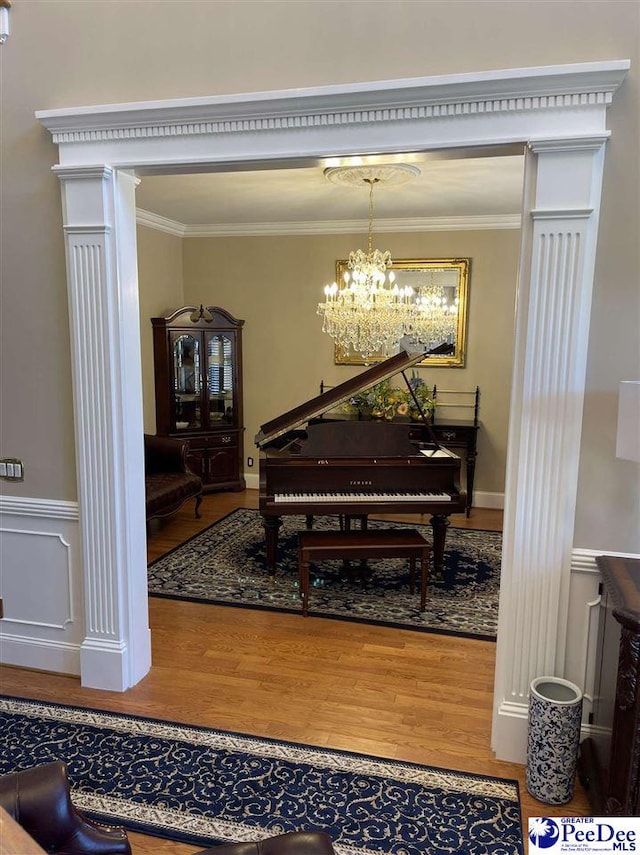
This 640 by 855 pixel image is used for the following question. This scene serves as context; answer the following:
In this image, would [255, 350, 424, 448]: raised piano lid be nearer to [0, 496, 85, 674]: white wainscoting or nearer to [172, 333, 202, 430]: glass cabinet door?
[0, 496, 85, 674]: white wainscoting

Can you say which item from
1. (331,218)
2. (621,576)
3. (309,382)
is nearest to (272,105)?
(621,576)

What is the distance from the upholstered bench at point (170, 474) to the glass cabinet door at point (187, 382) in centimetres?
69

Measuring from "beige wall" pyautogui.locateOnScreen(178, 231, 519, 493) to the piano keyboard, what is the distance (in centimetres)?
239

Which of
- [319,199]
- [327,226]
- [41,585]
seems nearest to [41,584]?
[41,585]

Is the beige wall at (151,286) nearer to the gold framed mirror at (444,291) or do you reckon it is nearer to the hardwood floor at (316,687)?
the gold framed mirror at (444,291)

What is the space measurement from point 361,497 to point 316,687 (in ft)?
4.50

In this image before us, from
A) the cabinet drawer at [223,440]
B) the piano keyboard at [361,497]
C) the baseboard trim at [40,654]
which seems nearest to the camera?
the baseboard trim at [40,654]

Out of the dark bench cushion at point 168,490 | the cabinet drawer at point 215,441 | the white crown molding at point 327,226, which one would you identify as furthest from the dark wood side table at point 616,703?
the cabinet drawer at point 215,441

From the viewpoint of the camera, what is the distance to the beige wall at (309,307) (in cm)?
597

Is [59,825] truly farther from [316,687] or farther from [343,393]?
[343,393]

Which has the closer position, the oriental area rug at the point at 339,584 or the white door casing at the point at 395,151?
the white door casing at the point at 395,151

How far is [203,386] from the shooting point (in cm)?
640

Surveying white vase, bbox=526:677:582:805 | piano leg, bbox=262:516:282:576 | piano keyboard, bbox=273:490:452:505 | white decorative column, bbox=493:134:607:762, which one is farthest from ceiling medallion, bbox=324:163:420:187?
white vase, bbox=526:677:582:805

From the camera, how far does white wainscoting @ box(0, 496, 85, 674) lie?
2.96 m
